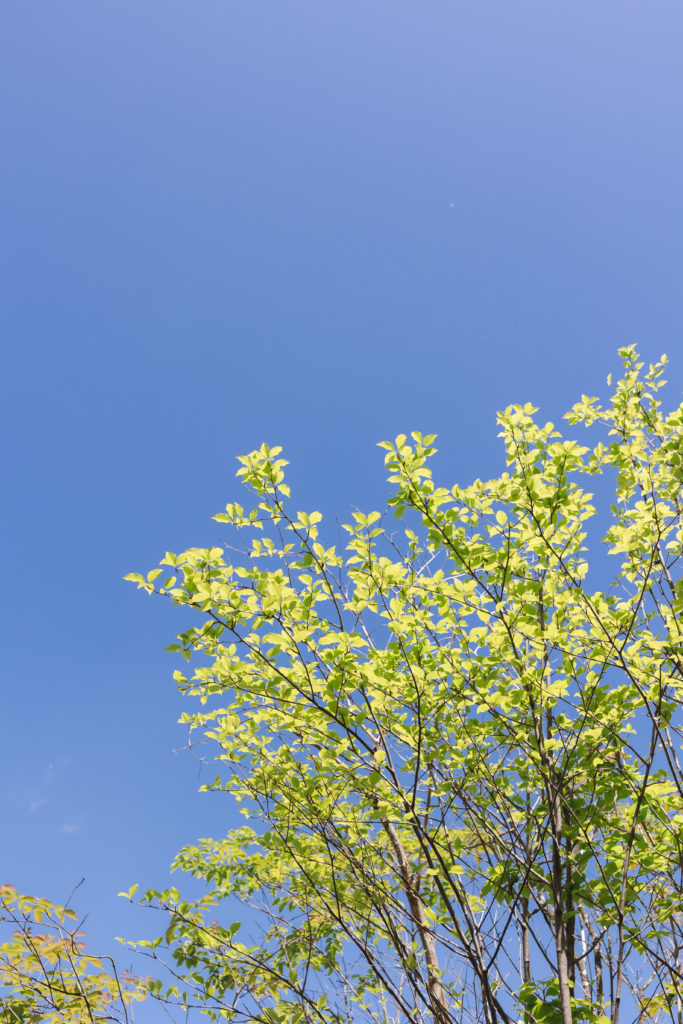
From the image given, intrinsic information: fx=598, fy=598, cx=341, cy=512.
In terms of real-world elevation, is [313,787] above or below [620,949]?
above

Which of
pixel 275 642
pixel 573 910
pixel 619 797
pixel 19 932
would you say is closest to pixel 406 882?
pixel 573 910

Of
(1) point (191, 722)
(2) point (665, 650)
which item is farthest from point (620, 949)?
(1) point (191, 722)

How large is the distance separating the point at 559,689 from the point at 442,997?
1836 mm

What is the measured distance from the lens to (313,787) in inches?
136

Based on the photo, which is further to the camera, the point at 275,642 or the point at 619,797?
the point at 619,797

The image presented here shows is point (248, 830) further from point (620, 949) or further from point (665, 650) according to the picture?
point (665, 650)

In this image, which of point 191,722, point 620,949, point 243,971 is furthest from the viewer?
point 191,722

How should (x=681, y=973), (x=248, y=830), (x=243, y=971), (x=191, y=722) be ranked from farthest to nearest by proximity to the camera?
(x=248, y=830) → (x=191, y=722) → (x=243, y=971) → (x=681, y=973)

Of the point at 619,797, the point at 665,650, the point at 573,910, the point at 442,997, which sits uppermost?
the point at 665,650

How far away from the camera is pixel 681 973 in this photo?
10.5ft

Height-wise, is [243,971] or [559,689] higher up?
[559,689]

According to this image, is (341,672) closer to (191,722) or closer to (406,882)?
(406,882)

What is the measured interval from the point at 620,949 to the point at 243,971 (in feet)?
7.97

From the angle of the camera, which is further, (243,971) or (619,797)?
(243,971)
